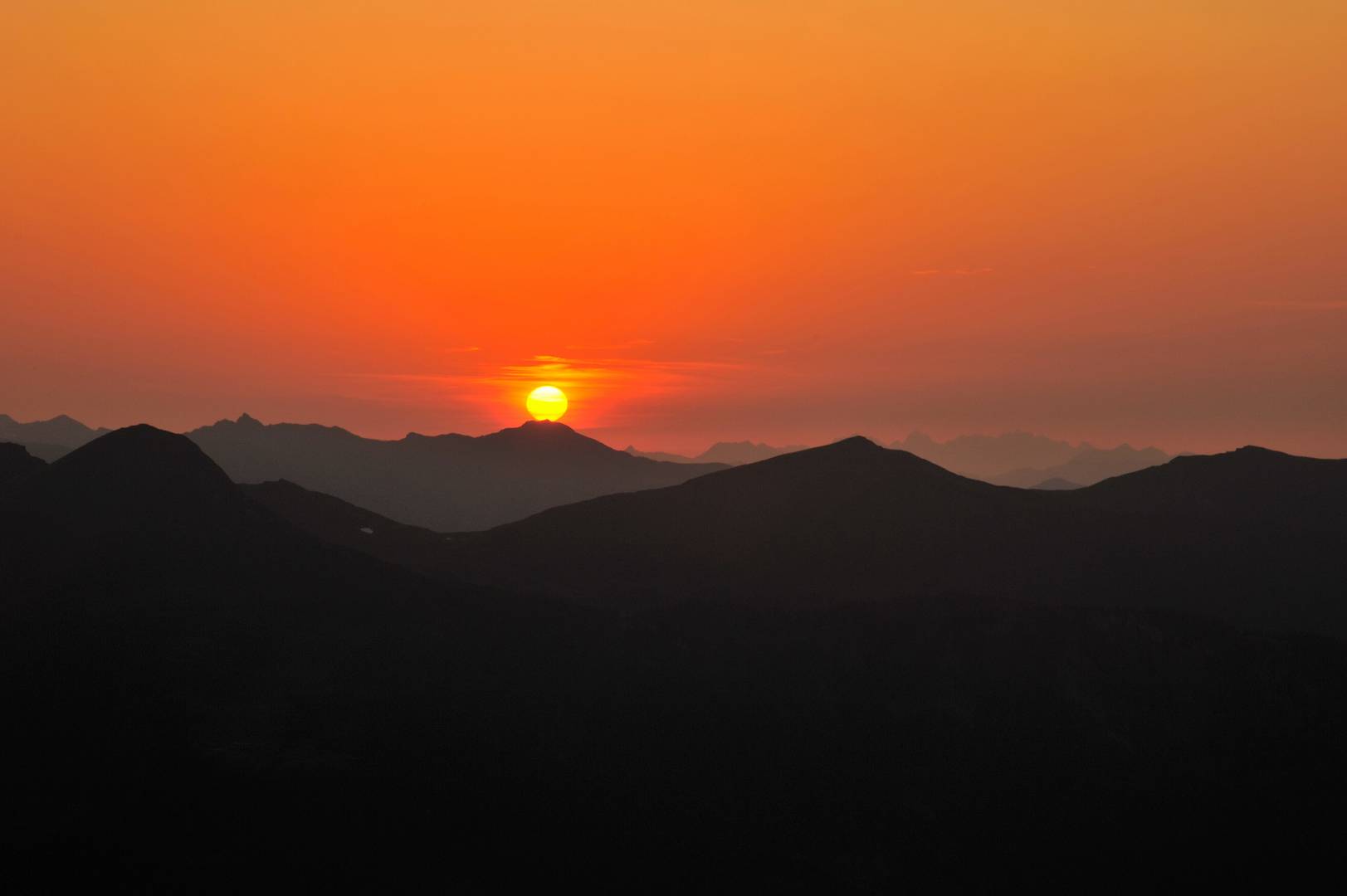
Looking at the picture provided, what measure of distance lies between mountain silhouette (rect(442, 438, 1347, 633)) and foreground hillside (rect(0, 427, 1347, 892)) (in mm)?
16976

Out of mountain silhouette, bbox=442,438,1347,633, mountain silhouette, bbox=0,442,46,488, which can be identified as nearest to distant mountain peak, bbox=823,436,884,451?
mountain silhouette, bbox=442,438,1347,633

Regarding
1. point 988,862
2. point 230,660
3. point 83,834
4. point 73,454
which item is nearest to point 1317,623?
point 988,862

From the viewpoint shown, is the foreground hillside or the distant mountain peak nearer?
the foreground hillside

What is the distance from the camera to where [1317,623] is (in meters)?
96.3

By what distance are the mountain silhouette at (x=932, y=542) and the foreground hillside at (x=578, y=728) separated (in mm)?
16976

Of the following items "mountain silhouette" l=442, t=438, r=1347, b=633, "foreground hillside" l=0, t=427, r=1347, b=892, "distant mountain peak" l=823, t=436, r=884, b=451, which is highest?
"distant mountain peak" l=823, t=436, r=884, b=451

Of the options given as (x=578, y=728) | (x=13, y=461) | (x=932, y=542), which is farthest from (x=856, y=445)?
(x=13, y=461)

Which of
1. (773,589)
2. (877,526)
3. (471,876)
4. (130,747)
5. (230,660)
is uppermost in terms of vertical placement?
(877,526)

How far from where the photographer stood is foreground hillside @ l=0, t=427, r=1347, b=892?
52531mm

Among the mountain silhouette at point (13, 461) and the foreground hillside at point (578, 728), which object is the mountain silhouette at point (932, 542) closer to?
the foreground hillside at point (578, 728)

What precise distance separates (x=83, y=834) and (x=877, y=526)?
84.6 meters

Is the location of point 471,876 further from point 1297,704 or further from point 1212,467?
point 1212,467

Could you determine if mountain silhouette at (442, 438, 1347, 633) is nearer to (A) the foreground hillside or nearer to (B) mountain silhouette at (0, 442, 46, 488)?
(A) the foreground hillside

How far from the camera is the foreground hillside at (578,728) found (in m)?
52.5
